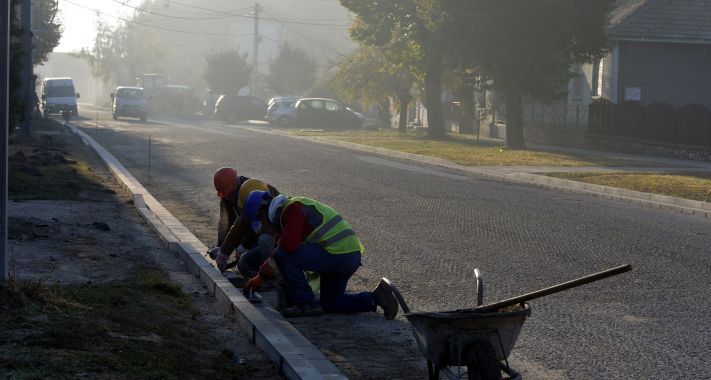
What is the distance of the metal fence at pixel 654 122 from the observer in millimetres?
31359

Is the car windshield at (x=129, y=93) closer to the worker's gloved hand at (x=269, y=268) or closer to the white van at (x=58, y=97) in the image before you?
the white van at (x=58, y=97)

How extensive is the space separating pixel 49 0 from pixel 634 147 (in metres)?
28.7

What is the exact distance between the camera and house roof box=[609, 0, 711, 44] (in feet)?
128

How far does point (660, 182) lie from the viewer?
22.0m

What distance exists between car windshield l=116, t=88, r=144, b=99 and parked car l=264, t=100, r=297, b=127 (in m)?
A: 7.19

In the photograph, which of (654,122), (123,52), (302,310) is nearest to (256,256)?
(302,310)

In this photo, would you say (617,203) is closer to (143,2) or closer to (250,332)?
(250,332)

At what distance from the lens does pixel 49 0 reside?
5038cm

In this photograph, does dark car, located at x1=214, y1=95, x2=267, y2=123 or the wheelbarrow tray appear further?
dark car, located at x1=214, y1=95, x2=267, y2=123

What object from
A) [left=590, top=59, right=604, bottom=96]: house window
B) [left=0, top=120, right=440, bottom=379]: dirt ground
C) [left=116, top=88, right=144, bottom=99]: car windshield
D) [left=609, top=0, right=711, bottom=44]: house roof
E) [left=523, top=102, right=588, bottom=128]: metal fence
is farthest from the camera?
[left=116, top=88, right=144, bottom=99]: car windshield

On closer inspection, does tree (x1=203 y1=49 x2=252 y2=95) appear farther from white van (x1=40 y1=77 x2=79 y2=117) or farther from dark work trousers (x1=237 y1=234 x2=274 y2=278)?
dark work trousers (x1=237 y1=234 x2=274 y2=278)

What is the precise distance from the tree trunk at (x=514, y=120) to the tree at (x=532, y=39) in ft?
2.33

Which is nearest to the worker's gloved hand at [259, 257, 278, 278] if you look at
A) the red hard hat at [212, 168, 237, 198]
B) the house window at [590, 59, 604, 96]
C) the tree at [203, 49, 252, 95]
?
the red hard hat at [212, 168, 237, 198]

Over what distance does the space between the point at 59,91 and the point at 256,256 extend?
52.9 metres
